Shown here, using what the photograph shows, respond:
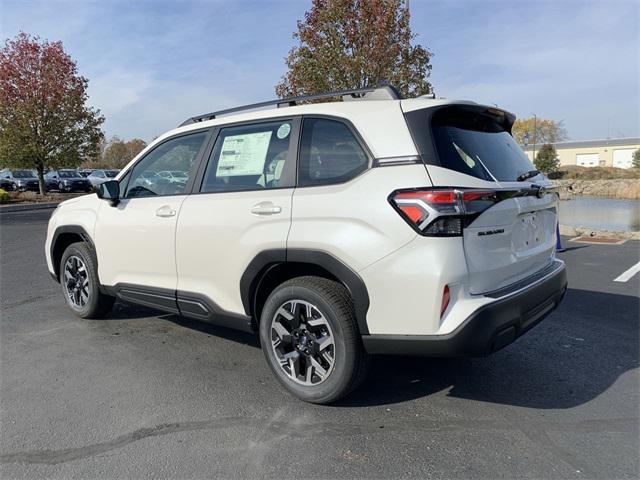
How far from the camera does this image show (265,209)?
3.35 m

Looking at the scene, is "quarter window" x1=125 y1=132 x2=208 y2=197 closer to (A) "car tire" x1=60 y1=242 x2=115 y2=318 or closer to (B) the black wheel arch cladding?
(A) "car tire" x1=60 y1=242 x2=115 y2=318

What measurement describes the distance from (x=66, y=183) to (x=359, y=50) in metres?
26.1

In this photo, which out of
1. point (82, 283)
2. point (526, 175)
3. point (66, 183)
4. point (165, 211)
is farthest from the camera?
point (66, 183)

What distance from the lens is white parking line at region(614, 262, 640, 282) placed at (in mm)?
6824

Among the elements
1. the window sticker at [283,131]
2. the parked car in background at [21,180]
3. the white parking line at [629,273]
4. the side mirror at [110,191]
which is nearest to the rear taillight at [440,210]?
the window sticker at [283,131]

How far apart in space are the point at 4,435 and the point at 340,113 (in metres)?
2.77

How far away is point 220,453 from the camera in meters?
2.71

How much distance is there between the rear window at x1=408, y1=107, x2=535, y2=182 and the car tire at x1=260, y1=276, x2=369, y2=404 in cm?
102

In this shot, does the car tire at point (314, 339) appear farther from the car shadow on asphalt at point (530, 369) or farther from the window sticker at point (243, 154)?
the window sticker at point (243, 154)

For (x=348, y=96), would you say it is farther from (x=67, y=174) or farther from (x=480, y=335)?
(x=67, y=174)

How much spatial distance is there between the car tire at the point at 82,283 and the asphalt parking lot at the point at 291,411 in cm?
21

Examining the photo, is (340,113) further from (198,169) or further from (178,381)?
(178,381)

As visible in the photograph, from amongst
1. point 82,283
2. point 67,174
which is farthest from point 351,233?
point 67,174

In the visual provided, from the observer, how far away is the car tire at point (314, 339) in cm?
301
